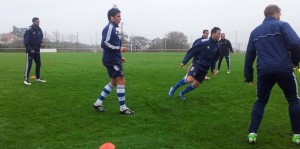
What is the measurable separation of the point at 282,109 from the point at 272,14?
3127mm

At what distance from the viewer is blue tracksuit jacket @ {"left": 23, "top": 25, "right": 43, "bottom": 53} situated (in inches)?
452

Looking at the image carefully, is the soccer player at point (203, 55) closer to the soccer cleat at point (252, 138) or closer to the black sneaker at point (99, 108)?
the black sneaker at point (99, 108)

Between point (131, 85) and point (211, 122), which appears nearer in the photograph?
point (211, 122)

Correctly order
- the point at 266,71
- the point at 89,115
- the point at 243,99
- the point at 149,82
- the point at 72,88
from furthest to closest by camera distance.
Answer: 1. the point at 149,82
2. the point at 72,88
3. the point at 243,99
4. the point at 89,115
5. the point at 266,71

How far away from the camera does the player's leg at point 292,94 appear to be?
17.2 ft

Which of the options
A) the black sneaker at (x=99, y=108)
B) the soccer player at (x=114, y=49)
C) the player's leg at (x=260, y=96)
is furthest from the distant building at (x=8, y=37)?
the player's leg at (x=260, y=96)

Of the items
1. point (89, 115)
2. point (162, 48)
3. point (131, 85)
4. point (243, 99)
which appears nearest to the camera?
point (89, 115)

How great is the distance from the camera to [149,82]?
40.8 feet

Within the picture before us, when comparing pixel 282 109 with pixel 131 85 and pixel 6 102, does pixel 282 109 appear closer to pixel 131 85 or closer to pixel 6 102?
pixel 131 85

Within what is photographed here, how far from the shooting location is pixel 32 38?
38.2 ft

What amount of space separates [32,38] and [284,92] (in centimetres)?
852

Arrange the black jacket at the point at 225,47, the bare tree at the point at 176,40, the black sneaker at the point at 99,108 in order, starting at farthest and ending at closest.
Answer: the bare tree at the point at 176,40
the black jacket at the point at 225,47
the black sneaker at the point at 99,108

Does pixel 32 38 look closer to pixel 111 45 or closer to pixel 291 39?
pixel 111 45

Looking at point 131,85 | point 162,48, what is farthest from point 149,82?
point 162,48
